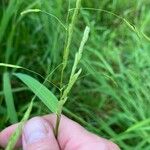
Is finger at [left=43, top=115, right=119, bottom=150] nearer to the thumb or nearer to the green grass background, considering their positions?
→ the thumb

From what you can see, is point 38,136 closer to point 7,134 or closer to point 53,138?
point 53,138

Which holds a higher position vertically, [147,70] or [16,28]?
[16,28]

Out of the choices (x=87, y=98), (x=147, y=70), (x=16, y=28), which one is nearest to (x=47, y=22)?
(x=16, y=28)

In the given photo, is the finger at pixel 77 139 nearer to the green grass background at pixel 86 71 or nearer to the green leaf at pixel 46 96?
the green leaf at pixel 46 96

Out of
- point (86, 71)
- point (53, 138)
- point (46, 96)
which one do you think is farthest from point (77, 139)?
point (86, 71)

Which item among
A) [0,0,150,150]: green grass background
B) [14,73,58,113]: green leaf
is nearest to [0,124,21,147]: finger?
[14,73,58,113]: green leaf

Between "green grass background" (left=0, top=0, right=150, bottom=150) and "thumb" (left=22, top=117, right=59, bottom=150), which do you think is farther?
"green grass background" (left=0, top=0, right=150, bottom=150)

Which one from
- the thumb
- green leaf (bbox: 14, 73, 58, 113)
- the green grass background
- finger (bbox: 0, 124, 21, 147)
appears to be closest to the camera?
green leaf (bbox: 14, 73, 58, 113)

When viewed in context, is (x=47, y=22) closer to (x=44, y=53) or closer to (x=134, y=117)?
(x=44, y=53)
